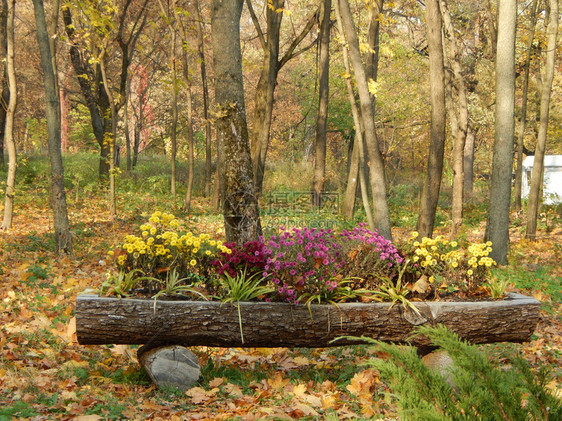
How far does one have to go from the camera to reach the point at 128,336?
15.0 ft

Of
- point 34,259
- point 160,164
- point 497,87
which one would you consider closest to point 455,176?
point 497,87

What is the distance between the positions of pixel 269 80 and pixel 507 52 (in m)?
5.38

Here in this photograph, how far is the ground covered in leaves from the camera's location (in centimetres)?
402

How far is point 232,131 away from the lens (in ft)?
23.3

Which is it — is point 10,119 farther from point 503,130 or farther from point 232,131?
point 503,130

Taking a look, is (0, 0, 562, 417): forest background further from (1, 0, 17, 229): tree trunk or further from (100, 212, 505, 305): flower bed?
(100, 212, 505, 305): flower bed

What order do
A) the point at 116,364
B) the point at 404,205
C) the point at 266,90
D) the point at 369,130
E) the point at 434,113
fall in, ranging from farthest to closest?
the point at 404,205 → the point at 266,90 → the point at 434,113 → the point at 369,130 → the point at 116,364

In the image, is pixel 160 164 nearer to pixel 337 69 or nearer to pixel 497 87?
pixel 337 69

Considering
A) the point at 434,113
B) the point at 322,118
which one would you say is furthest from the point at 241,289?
the point at 322,118

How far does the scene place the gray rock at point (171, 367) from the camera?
456 centimetres

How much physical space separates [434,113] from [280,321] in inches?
264

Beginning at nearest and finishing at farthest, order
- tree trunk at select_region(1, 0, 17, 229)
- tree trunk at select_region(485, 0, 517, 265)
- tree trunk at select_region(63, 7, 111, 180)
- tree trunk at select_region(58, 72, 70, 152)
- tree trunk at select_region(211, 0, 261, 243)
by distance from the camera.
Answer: tree trunk at select_region(211, 0, 261, 243) → tree trunk at select_region(485, 0, 517, 265) → tree trunk at select_region(1, 0, 17, 229) → tree trunk at select_region(63, 7, 111, 180) → tree trunk at select_region(58, 72, 70, 152)

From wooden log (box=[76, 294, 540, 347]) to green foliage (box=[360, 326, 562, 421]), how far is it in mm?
3383

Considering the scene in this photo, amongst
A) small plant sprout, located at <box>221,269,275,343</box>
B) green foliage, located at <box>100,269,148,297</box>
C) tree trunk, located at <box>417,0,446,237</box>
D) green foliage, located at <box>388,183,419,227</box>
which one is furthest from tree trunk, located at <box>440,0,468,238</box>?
green foliage, located at <box>100,269,148,297</box>
